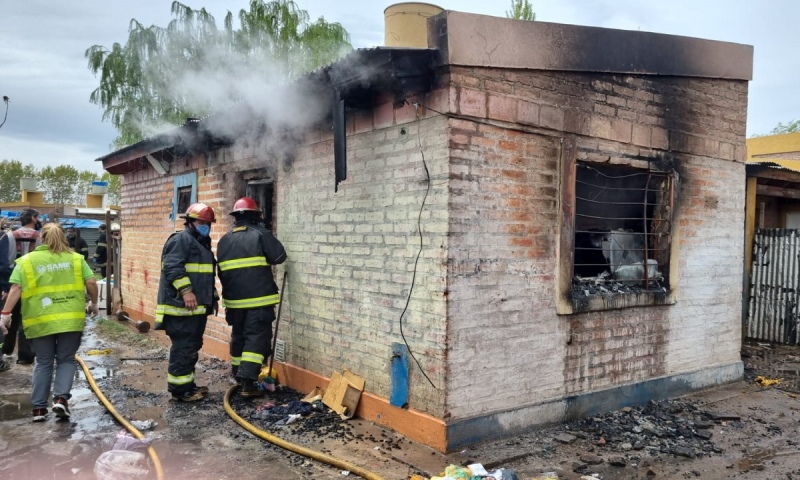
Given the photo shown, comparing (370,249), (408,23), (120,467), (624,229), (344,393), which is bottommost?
(120,467)

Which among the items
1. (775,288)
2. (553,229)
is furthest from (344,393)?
(775,288)

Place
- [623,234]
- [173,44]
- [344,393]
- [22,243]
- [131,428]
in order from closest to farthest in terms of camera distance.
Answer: [131,428], [344,393], [623,234], [22,243], [173,44]

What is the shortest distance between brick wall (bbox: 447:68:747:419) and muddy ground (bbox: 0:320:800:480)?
44 cm

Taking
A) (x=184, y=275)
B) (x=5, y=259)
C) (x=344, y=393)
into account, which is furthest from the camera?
(x=5, y=259)

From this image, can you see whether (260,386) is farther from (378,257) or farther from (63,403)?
(378,257)

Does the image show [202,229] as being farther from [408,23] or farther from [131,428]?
[408,23]

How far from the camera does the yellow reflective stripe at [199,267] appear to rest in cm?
611

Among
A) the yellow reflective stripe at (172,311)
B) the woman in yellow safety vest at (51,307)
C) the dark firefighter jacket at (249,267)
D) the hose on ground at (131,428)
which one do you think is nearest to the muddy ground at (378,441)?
the hose on ground at (131,428)

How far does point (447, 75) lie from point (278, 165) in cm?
290

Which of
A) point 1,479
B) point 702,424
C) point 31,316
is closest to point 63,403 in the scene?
point 31,316

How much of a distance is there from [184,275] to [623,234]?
186 inches

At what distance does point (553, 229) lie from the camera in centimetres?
523

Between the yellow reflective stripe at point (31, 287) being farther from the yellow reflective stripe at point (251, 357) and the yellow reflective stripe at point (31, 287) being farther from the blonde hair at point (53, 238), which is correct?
the yellow reflective stripe at point (251, 357)

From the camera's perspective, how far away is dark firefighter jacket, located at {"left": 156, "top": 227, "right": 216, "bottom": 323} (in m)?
5.95
